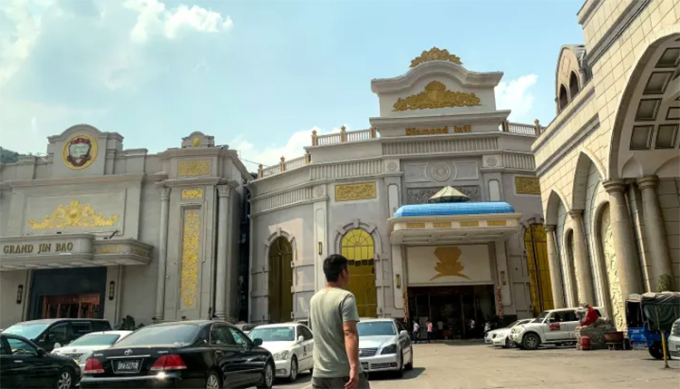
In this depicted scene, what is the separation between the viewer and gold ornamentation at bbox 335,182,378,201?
27.9m

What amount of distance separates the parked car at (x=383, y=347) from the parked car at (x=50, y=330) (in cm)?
732

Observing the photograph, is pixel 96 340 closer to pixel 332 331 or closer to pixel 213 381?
pixel 213 381

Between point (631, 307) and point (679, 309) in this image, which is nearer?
point (679, 309)

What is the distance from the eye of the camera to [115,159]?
31.1 metres

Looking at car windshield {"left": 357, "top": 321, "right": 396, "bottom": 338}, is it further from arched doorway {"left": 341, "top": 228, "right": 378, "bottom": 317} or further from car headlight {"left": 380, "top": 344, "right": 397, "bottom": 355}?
arched doorway {"left": 341, "top": 228, "right": 378, "bottom": 317}

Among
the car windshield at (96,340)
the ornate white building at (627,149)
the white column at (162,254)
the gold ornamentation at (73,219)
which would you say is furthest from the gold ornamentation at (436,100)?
the car windshield at (96,340)

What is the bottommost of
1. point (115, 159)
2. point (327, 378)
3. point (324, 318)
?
point (327, 378)

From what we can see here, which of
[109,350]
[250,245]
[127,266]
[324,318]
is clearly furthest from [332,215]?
[324,318]

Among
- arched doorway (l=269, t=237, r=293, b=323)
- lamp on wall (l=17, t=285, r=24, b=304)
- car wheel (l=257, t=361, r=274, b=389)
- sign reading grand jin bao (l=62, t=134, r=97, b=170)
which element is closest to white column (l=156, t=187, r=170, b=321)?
sign reading grand jin bao (l=62, t=134, r=97, b=170)

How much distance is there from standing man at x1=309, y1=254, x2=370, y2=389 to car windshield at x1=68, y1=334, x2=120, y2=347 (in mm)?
9120

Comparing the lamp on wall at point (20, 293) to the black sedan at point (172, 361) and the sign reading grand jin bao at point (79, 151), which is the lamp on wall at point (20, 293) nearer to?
the sign reading grand jin bao at point (79, 151)

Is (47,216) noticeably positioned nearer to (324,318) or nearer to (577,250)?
(577,250)

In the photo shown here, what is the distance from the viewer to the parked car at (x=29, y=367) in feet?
26.5

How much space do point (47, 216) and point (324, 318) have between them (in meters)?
31.2
